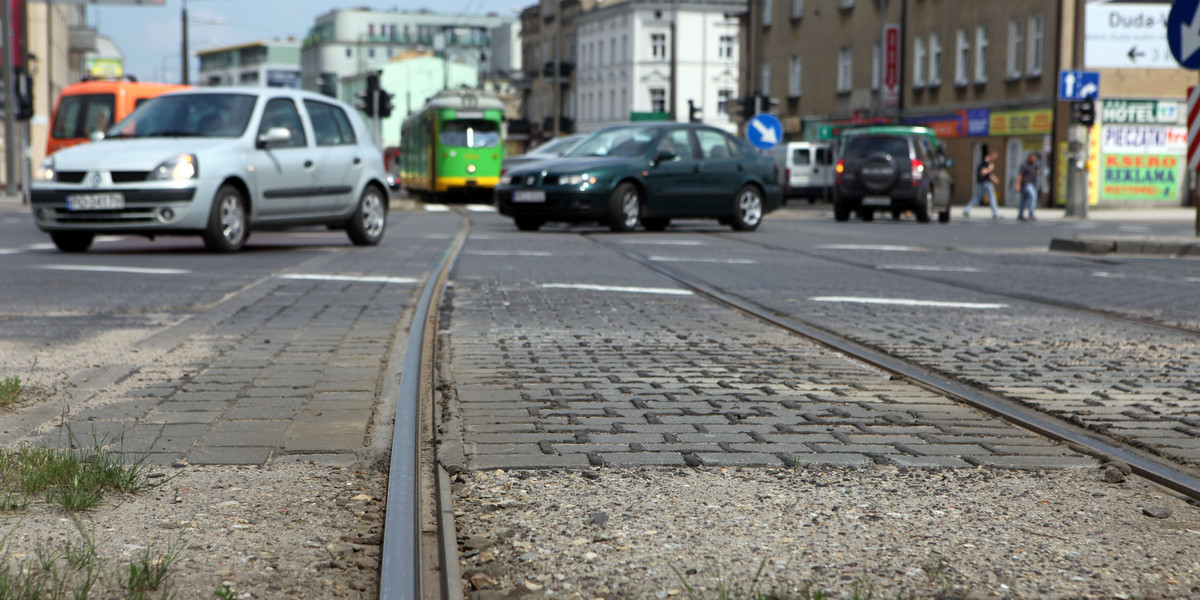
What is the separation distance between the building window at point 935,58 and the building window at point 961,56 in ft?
4.36

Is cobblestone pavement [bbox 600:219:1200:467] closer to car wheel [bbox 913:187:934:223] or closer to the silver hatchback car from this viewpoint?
the silver hatchback car

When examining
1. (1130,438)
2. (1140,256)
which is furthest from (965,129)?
(1130,438)

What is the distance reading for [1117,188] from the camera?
39719 millimetres

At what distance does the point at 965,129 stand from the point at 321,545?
43.6 metres

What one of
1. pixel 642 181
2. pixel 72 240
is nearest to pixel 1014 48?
pixel 642 181

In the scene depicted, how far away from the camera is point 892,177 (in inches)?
1117

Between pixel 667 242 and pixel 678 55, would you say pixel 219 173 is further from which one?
pixel 678 55

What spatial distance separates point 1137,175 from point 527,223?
81.5 ft

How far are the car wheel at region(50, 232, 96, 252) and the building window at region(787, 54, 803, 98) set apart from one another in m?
45.5

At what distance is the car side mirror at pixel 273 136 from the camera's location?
545 inches

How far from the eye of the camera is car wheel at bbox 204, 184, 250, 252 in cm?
1357

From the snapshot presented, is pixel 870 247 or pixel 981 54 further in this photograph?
pixel 981 54

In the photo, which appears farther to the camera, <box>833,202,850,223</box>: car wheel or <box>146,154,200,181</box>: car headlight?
<box>833,202,850,223</box>: car wheel

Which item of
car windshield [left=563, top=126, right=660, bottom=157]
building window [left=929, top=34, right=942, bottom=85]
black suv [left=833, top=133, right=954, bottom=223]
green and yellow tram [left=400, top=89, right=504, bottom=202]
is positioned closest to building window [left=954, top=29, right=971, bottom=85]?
building window [left=929, top=34, right=942, bottom=85]
